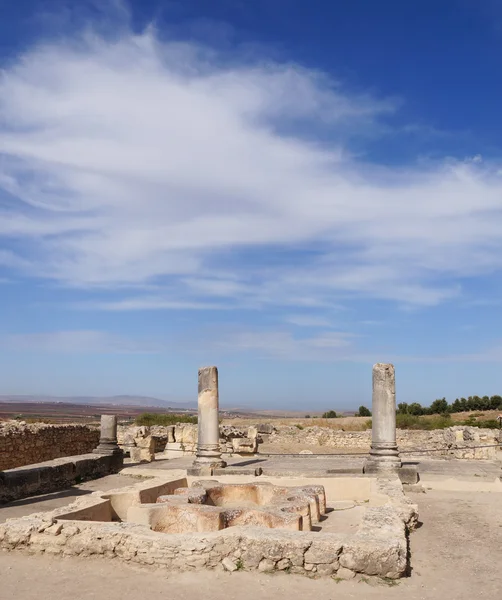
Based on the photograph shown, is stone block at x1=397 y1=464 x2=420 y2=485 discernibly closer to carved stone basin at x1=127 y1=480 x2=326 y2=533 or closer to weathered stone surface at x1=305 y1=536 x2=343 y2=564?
carved stone basin at x1=127 y1=480 x2=326 y2=533

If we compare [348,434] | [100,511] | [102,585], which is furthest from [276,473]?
[348,434]

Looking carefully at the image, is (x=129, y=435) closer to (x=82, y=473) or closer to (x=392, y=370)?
(x=82, y=473)

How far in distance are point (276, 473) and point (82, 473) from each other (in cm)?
456

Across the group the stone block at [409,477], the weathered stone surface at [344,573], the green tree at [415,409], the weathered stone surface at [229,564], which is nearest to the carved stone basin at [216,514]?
the weathered stone surface at [229,564]

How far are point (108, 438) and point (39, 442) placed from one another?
15.5 feet

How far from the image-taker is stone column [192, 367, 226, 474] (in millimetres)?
13977

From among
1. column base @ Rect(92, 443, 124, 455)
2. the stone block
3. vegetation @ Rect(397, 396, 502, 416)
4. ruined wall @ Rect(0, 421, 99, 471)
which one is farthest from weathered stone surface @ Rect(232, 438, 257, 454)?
vegetation @ Rect(397, 396, 502, 416)

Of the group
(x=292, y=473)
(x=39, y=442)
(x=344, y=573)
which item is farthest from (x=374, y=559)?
(x=39, y=442)

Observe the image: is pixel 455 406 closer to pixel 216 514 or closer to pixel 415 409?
pixel 415 409

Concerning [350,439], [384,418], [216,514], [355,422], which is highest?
[384,418]

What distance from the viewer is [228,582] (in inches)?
229

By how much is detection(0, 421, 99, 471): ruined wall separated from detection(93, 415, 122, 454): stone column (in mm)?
3586

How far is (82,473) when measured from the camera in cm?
1407

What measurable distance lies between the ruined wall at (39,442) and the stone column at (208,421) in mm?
7323
